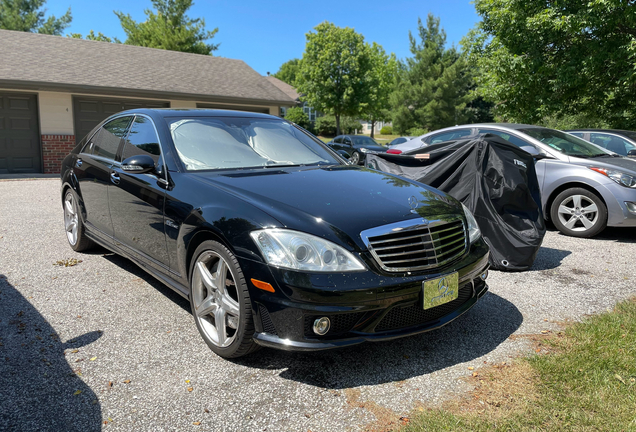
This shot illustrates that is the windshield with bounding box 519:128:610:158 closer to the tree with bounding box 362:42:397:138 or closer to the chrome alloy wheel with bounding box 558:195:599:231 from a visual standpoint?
the chrome alloy wheel with bounding box 558:195:599:231

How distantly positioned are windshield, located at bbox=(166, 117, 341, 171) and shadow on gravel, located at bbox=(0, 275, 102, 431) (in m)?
1.53

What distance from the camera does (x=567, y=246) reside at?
6109 millimetres

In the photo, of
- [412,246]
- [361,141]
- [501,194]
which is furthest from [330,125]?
[412,246]

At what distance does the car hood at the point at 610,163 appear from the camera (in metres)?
6.31

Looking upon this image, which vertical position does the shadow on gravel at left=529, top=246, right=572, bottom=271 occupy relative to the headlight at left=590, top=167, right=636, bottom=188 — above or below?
below

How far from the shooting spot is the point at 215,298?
122 inches

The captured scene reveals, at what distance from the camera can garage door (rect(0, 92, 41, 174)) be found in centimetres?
1459

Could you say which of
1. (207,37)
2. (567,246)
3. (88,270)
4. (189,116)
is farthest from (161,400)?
(207,37)

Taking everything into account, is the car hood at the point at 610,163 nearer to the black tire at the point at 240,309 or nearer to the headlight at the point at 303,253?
the headlight at the point at 303,253

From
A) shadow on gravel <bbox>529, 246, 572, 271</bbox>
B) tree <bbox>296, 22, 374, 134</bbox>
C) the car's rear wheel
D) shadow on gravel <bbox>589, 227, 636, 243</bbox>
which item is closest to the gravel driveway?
shadow on gravel <bbox>529, 246, 572, 271</bbox>

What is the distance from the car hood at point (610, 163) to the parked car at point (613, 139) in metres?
2.26

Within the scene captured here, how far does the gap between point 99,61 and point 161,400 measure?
1808cm

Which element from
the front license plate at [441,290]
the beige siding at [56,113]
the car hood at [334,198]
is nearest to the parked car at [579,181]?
the car hood at [334,198]

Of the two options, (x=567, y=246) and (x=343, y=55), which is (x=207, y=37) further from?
(x=567, y=246)
